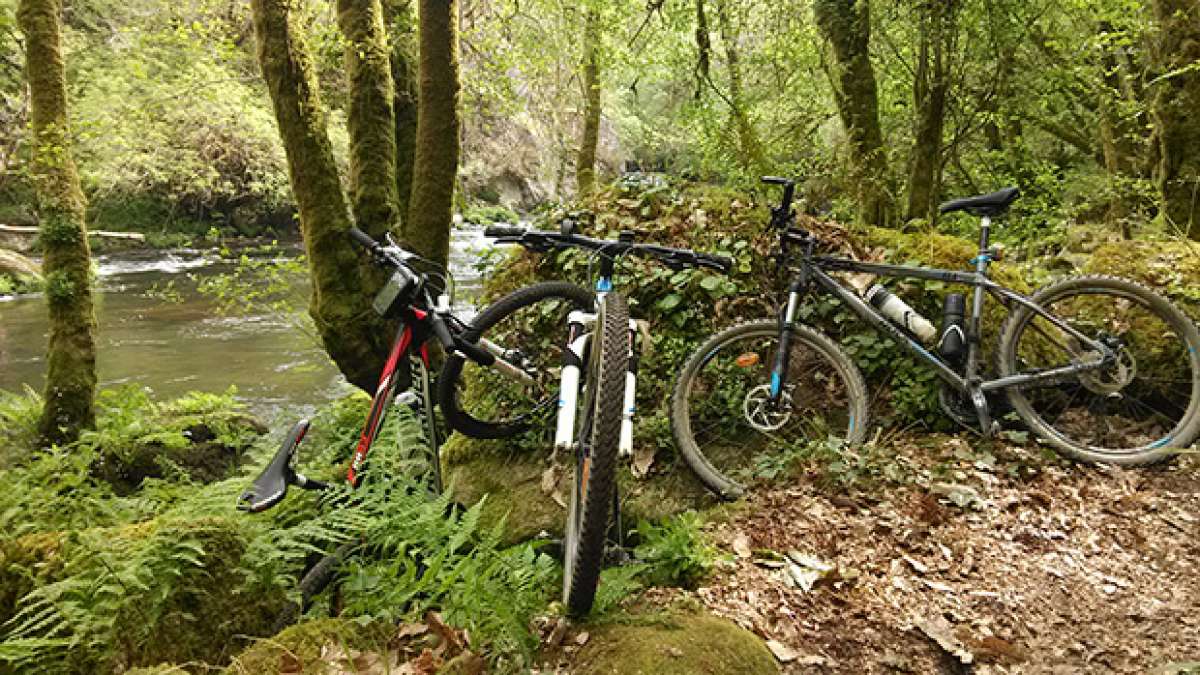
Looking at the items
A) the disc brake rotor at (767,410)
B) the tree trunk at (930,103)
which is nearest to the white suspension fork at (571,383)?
the disc brake rotor at (767,410)

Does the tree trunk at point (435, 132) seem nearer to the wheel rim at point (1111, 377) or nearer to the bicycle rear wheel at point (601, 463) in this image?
the bicycle rear wheel at point (601, 463)

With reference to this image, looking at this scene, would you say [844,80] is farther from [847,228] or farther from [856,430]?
[856,430]

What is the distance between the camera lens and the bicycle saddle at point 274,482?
2.65m

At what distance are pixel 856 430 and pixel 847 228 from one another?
→ 188 cm

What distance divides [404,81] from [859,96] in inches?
209

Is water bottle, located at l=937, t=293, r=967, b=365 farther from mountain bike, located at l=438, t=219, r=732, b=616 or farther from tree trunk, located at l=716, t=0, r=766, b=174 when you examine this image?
tree trunk, located at l=716, t=0, r=766, b=174

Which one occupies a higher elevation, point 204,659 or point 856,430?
point 856,430

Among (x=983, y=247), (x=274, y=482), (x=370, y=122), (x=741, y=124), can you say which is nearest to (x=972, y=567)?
(x=983, y=247)

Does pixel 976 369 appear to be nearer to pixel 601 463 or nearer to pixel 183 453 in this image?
pixel 601 463

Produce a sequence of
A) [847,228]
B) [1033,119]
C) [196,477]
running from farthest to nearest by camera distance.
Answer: [1033,119], [196,477], [847,228]

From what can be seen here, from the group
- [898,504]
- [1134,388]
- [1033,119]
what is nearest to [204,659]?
[898,504]

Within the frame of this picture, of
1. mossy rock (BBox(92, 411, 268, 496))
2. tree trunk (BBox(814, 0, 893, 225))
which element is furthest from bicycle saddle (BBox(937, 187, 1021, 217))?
mossy rock (BBox(92, 411, 268, 496))

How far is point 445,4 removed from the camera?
19.5 feet

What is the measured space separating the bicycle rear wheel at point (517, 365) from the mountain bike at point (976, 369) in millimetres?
959
